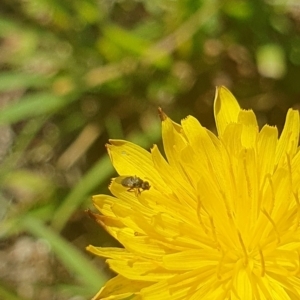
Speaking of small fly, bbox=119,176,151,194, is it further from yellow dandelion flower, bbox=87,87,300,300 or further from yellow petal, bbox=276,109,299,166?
yellow petal, bbox=276,109,299,166

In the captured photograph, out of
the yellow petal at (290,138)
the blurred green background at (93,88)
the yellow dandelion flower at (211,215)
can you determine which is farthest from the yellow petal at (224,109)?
the blurred green background at (93,88)

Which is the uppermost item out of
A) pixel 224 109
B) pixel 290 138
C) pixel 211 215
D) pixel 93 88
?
pixel 93 88

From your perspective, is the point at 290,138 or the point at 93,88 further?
the point at 93,88

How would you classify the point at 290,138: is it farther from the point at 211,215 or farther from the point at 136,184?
the point at 136,184

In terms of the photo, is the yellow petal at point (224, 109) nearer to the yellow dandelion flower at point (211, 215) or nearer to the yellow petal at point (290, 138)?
the yellow dandelion flower at point (211, 215)

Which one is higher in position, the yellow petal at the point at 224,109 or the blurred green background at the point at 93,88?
the blurred green background at the point at 93,88

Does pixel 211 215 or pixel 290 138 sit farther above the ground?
pixel 290 138

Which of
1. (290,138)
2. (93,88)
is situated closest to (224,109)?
(290,138)
